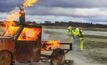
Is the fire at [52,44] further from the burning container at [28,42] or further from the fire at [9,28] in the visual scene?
the fire at [9,28]

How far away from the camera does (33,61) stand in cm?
1363

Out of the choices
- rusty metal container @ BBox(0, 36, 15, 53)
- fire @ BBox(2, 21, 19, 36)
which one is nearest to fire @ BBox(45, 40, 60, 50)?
fire @ BBox(2, 21, 19, 36)

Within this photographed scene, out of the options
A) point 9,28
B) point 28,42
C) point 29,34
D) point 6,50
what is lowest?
point 6,50

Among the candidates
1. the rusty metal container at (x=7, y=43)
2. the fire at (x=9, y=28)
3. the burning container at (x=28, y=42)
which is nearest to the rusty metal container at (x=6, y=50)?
the rusty metal container at (x=7, y=43)

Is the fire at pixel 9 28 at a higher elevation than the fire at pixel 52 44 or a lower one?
higher

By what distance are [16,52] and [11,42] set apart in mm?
957

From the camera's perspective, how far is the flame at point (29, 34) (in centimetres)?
1347

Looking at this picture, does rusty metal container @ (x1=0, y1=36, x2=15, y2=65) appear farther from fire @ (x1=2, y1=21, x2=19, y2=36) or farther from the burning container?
fire @ (x1=2, y1=21, x2=19, y2=36)

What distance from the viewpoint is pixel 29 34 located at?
1347 cm

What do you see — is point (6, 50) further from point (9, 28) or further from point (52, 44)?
point (52, 44)

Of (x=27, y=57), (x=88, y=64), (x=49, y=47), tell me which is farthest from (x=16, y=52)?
(x=88, y=64)

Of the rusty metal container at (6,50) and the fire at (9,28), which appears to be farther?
the fire at (9,28)

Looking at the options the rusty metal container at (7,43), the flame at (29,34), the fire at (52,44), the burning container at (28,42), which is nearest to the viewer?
the rusty metal container at (7,43)

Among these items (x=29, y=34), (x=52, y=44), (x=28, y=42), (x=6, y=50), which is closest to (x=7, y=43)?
(x=6, y=50)
